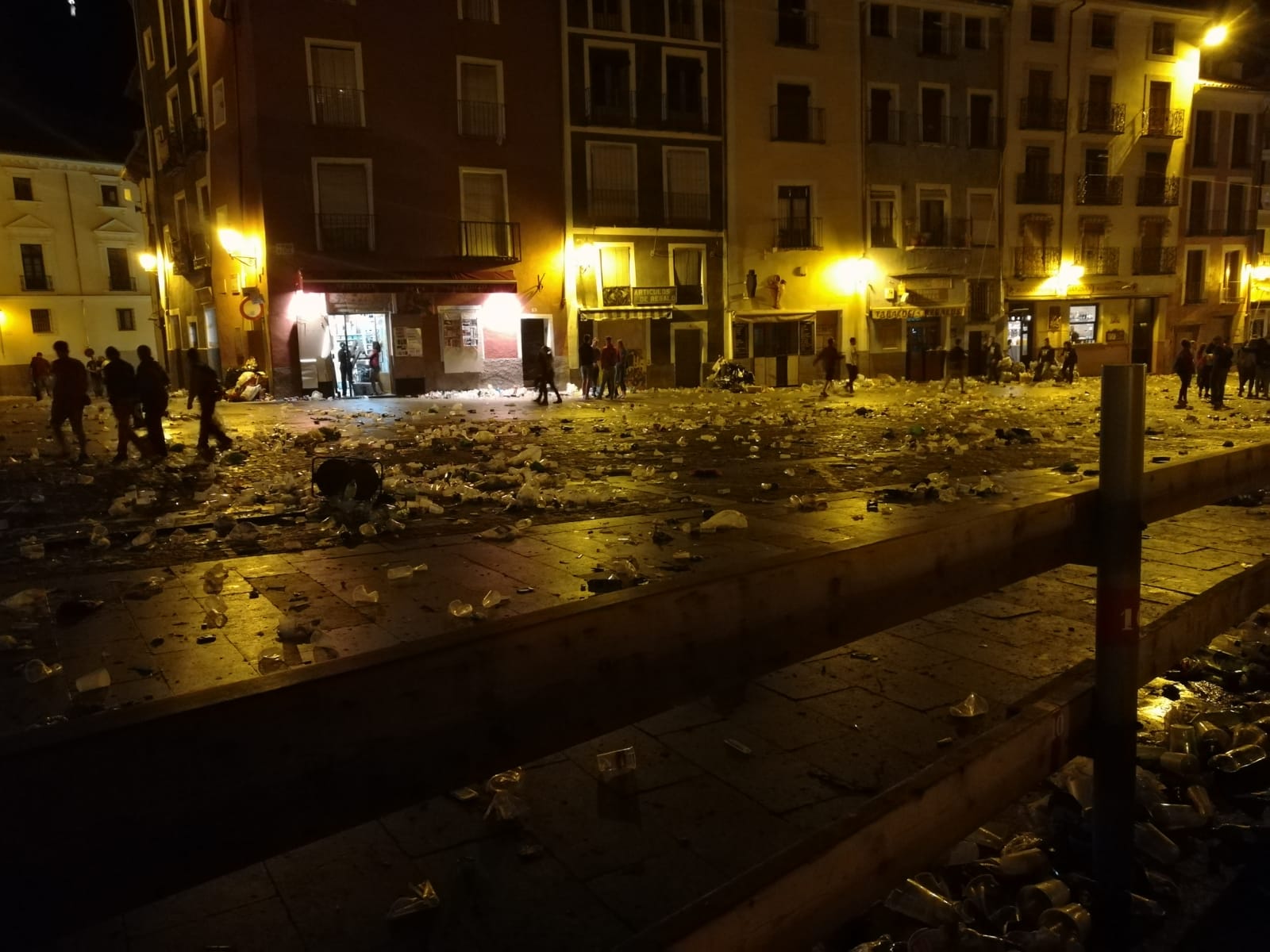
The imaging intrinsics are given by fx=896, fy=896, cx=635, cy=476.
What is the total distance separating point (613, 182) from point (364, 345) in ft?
34.1

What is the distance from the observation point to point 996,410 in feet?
64.4

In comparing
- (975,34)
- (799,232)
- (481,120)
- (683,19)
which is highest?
(975,34)

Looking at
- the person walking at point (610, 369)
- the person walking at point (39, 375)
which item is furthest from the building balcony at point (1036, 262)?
the person walking at point (39, 375)

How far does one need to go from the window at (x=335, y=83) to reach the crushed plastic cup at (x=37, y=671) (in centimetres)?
2630

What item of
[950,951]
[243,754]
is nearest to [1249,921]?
[950,951]

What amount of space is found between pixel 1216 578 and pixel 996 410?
545 inches

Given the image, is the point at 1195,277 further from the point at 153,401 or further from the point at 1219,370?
the point at 153,401

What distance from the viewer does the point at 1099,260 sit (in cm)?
3928

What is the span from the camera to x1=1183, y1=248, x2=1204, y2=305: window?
41.5 metres

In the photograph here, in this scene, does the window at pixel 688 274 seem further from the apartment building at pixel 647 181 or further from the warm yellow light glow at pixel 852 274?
the warm yellow light glow at pixel 852 274

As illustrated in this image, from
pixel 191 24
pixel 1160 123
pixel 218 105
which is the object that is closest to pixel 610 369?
pixel 218 105

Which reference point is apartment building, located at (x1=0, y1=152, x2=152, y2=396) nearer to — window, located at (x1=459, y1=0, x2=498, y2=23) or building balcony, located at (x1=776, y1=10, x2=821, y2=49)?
window, located at (x1=459, y1=0, x2=498, y2=23)

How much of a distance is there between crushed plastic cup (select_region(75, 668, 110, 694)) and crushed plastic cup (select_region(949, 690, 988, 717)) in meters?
4.11

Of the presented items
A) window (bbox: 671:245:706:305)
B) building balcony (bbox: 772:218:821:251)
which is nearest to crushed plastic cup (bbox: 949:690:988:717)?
window (bbox: 671:245:706:305)
